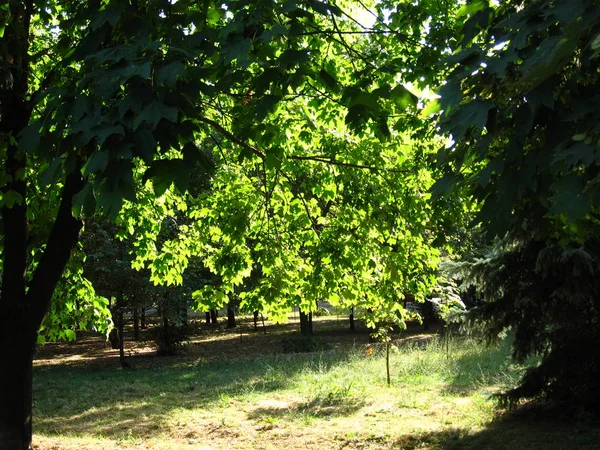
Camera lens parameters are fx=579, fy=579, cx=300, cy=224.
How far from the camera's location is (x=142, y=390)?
1334 centimetres

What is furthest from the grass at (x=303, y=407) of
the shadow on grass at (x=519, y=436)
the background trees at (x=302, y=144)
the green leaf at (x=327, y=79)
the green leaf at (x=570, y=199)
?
the green leaf at (x=570, y=199)

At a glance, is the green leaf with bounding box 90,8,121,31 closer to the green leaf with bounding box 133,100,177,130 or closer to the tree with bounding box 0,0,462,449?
the tree with bounding box 0,0,462,449

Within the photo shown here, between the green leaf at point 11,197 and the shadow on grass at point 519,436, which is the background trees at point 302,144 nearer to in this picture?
the green leaf at point 11,197

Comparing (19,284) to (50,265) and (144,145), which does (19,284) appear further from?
(144,145)

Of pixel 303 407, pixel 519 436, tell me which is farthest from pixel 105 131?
pixel 303 407

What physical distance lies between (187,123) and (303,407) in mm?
8726

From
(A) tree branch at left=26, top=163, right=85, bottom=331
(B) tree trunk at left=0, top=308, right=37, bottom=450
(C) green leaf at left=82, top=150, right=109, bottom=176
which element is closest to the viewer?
(C) green leaf at left=82, top=150, right=109, bottom=176

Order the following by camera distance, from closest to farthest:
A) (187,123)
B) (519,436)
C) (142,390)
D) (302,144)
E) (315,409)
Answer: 1. (187,123)
2. (302,144)
3. (519,436)
4. (315,409)
5. (142,390)

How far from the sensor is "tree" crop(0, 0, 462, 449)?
2.40 meters

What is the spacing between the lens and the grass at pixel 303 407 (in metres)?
7.89

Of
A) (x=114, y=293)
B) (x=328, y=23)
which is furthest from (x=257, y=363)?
(x=328, y=23)

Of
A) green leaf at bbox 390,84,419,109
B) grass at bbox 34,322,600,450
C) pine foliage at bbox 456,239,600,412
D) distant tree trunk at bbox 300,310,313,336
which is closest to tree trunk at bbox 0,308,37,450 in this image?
grass at bbox 34,322,600,450

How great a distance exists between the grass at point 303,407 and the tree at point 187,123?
7.68ft

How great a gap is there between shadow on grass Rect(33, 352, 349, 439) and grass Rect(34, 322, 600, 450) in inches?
1.1
